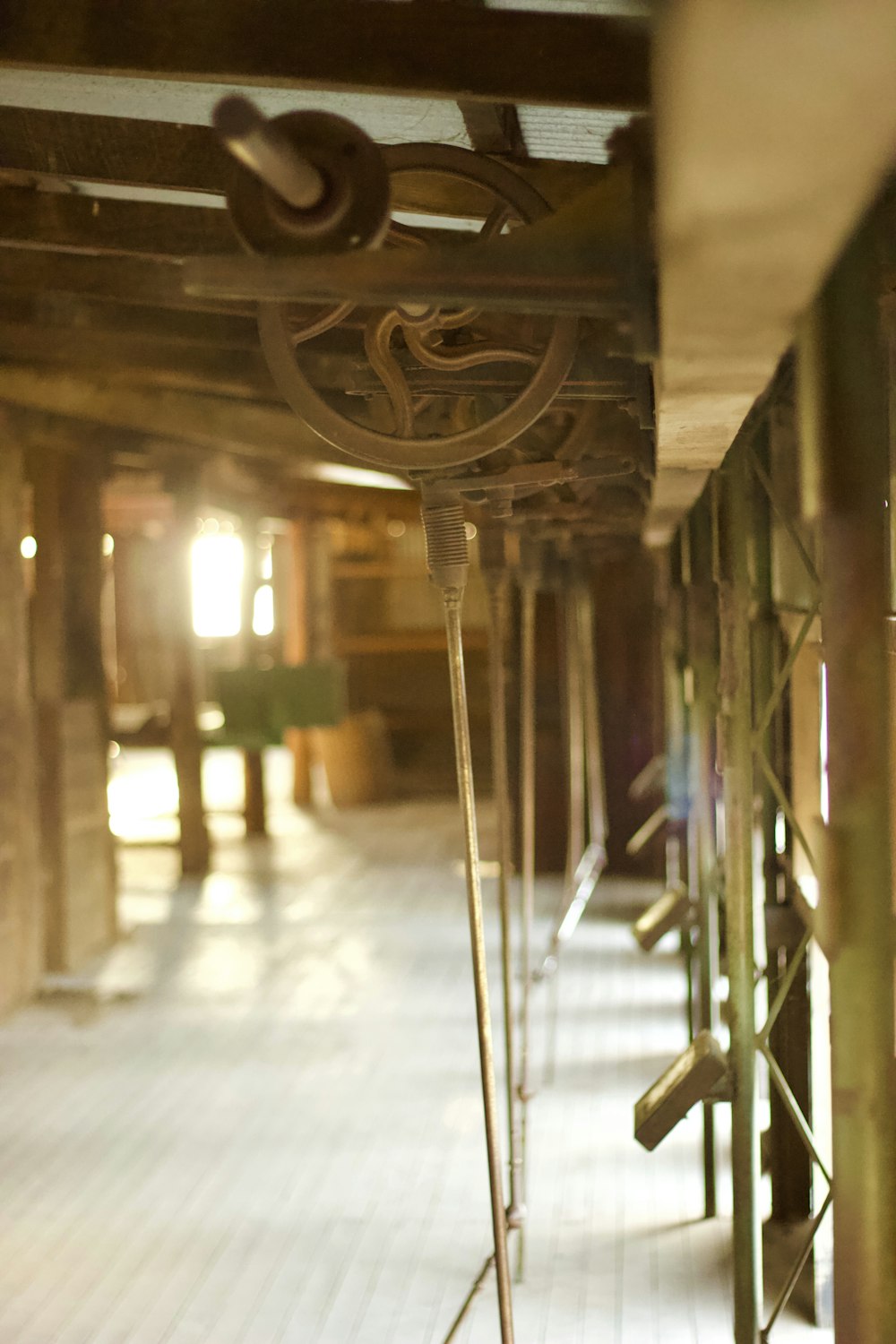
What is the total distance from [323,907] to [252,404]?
3104 millimetres

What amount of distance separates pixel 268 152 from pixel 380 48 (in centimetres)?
86

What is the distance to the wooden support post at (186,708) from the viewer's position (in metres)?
7.39

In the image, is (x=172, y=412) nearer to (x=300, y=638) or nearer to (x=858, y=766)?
(x=858, y=766)

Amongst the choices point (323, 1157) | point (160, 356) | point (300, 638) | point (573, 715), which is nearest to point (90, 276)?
point (160, 356)

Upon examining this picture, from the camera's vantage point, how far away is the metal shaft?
958 mm

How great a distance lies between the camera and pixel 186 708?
7395 mm

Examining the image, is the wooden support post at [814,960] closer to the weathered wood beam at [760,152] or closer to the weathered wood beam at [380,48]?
the weathered wood beam at [380,48]

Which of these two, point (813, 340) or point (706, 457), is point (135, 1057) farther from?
point (813, 340)

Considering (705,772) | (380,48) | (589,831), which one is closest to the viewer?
(380,48)

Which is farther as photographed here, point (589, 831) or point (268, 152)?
point (589, 831)

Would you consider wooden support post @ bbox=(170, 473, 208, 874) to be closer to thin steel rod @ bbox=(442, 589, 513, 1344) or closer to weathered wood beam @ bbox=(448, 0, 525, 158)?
weathered wood beam @ bbox=(448, 0, 525, 158)

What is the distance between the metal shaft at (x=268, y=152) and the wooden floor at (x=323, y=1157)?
2.44 metres

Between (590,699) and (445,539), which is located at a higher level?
(445,539)

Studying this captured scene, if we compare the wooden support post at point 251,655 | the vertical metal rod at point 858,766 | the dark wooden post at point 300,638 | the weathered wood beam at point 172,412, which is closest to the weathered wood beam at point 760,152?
the vertical metal rod at point 858,766
